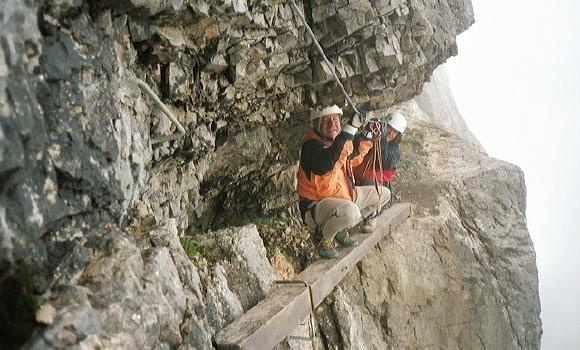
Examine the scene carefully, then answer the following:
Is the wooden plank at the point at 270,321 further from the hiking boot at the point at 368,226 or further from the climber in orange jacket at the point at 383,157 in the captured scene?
the climber in orange jacket at the point at 383,157

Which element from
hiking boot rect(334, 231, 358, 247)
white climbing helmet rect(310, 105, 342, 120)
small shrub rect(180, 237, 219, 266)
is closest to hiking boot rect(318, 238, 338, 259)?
hiking boot rect(334, 231, 358, 247)

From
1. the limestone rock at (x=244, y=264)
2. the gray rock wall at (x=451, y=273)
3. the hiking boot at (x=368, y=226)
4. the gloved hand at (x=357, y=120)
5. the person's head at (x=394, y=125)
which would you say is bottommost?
the gray rock wall at (x=451, y=273)

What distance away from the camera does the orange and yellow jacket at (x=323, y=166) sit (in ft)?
21.0

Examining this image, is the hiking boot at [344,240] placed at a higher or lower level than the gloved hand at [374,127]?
lower

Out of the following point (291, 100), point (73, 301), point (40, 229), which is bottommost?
point (73, 301)

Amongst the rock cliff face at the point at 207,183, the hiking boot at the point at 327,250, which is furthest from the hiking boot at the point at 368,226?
the hiking boot at the point at 327,250

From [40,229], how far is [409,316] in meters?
7.70

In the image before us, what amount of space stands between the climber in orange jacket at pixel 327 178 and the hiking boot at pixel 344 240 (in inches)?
7.7

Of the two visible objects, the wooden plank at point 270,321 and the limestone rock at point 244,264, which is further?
the limestone rock at point 244,264

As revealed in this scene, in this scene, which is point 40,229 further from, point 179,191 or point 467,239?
point 467,239

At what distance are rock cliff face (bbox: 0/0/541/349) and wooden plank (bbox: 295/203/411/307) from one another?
0.53 meters

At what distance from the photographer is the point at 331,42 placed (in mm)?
6766

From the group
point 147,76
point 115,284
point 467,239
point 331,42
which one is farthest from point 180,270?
point 467,239

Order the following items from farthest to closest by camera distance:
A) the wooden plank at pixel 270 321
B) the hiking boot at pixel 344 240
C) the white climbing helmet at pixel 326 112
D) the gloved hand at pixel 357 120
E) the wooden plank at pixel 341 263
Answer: the hiking boot at pixel 344 240, the white climbing helmet at pixel 326 112, the gloved hand at pixel 357 120, the wooden plank at pixel 341 263, the wooden plank at pixel 270 321
